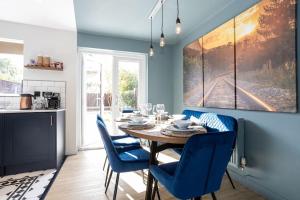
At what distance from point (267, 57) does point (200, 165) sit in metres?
1.52

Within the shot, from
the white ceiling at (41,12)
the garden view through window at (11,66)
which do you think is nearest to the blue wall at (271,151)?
the white ceiling at (41,12)

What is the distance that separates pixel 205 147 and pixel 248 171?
1463 mm

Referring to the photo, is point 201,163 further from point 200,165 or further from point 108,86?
point 108,86

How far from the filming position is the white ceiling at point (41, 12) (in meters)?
2.45

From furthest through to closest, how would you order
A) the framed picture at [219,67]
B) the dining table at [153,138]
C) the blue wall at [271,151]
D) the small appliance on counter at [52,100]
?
the small appliance on counter at [52,100]
the framed picture at [219,67]
the blue wall at [271,151]
the dining table at [153,138]

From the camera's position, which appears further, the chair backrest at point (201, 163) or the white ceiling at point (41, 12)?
the white ceiling at point (41, 12)

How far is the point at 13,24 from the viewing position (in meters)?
2.99

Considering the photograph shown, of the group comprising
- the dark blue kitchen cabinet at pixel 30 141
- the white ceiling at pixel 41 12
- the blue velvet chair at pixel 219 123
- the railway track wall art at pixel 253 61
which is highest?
the white ceiling at pixel 41 12

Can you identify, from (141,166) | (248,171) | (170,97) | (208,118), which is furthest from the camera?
(170,97)

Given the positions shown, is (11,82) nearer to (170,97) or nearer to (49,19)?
(49,19)

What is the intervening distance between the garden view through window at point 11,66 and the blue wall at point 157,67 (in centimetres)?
163

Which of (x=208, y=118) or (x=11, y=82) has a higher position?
(x=11, y=82)

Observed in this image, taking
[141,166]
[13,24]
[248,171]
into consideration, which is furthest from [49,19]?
[248,171]

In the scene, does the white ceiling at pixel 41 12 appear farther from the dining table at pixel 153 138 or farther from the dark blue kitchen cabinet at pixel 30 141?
the dining table at pixel 153 138
